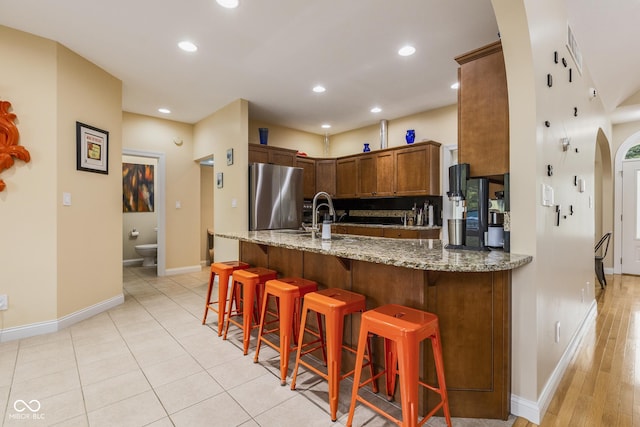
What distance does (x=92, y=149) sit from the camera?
3379 mm

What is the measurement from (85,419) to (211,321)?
1.55 meters

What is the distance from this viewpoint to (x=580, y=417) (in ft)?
5.87

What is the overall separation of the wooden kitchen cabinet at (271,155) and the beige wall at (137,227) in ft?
9.66

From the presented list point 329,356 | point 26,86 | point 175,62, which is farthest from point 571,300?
point 26,86

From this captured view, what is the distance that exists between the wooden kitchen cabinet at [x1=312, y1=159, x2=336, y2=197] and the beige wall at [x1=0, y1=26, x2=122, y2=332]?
345cm

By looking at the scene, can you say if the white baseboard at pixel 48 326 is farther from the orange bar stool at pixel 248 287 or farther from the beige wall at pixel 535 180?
the beige wall at pixel 535 180

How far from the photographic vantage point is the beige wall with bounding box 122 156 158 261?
21.1ft

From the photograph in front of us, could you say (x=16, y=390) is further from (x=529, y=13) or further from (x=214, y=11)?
(x=529, y=13)

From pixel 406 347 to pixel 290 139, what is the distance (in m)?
5.00

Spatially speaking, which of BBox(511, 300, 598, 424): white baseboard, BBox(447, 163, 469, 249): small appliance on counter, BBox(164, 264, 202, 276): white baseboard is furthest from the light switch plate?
BBox(164, 264, 202, 276): white baseboard

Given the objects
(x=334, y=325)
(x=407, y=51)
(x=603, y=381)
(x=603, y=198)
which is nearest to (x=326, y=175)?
(x=407, y=51)

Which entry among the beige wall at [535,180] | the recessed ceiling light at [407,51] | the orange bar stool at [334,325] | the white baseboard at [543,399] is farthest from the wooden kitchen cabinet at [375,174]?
the orange bar stool at [334,325]

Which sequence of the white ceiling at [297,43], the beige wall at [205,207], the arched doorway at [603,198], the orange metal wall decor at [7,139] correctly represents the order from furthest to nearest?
the beige wall at [205,207] < the arched doorway at [603,198] < the orange metal wall decor at [7,139] < the white ceiling at [297,43]

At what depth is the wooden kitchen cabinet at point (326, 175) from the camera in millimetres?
5871
